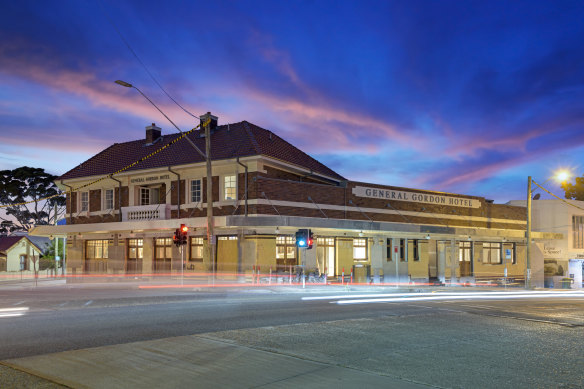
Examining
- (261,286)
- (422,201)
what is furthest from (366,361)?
(422,201)

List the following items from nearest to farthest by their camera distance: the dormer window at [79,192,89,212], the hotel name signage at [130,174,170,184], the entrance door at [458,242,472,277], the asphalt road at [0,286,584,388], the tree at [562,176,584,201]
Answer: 1. the asphalt road at [0,286,584,388]
2. the hotel name signage at [130,174,170,184]
3. the dormer window at [79,192,89,212]
4. the entrance door at [458,242,472,277]
5. the tree at [562,176,584,201]

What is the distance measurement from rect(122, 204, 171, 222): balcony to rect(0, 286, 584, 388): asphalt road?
1513 centimetres

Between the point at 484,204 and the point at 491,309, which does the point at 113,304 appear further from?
the point at 484,204

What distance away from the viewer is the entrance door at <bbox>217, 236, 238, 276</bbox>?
30820 millimetres

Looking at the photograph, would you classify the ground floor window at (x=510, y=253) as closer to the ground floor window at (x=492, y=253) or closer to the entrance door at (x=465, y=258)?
the ground floor window at (x=492, y=253)

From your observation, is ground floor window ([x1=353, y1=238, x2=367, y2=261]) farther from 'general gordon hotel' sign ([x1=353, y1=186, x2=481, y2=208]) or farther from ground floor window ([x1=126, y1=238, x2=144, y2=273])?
ground floor window ([x1=126, y1=238, x2=144, y2=273])

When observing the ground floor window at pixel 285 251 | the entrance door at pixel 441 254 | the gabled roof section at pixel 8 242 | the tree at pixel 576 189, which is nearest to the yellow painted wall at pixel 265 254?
the ground floor window at pixel 285 251

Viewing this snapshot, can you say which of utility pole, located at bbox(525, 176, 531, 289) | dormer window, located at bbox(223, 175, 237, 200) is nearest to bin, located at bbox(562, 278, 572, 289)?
utility pole, located at bbox(525, 176, 531, 289)

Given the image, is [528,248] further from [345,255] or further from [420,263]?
[345,255]

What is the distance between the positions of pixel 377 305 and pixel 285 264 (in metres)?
14.2

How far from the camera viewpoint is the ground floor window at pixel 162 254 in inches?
1347

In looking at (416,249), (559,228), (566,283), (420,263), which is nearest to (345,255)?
(416,249)

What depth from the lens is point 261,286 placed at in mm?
27422

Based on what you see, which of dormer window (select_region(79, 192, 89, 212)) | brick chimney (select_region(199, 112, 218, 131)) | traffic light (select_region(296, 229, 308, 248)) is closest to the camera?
traffic light (select_region(296, 229, 308, 248))
